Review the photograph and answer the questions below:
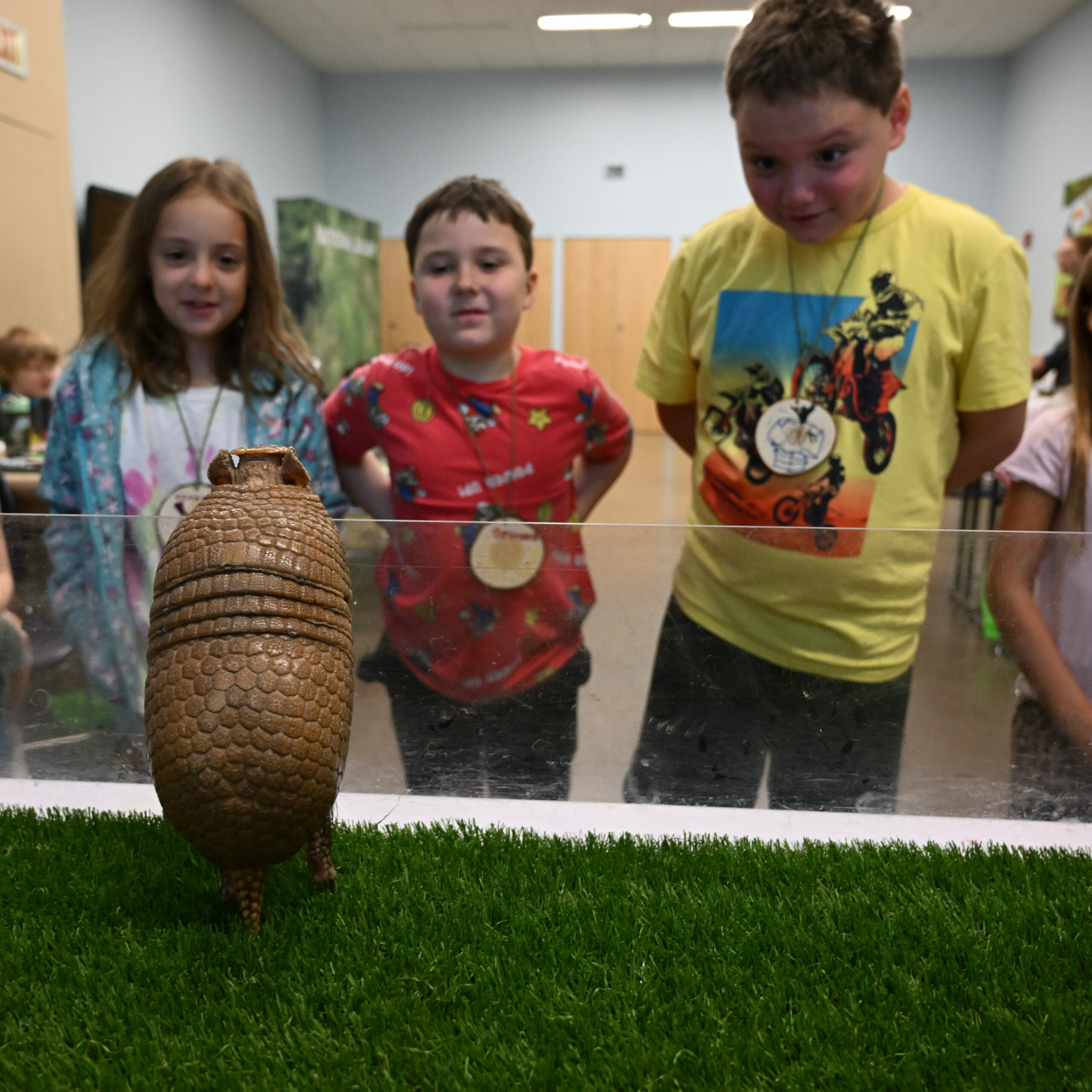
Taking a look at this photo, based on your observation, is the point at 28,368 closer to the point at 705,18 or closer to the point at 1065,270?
the point at 1065,270

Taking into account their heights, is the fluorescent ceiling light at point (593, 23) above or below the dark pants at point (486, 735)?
above

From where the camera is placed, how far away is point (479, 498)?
167 cm

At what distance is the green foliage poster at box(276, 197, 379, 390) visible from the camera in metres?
7.93

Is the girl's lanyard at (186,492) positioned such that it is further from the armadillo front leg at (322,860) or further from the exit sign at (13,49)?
the exit sign at (13,49)

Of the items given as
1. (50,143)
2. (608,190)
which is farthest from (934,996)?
(608,190)

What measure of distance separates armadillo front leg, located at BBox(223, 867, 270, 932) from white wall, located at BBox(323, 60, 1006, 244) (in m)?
A: 9.81

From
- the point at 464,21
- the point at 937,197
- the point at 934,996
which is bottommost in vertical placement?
the point at 934,996

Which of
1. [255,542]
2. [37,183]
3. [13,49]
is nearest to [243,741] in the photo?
[255,542]

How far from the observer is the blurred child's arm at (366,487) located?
5.83ft

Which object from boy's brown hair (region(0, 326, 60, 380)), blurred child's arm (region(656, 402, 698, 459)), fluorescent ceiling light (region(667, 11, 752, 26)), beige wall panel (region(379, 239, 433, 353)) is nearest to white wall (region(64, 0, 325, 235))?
beige wall panel (region(379, 239, 433, 353))

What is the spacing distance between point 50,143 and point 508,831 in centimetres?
478

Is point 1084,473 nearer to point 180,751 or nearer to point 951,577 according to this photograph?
point 951,577

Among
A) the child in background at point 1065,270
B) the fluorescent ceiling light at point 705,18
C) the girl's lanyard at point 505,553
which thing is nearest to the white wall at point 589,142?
the fluorescent ceiling light at point 705,18

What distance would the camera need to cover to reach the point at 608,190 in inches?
398
